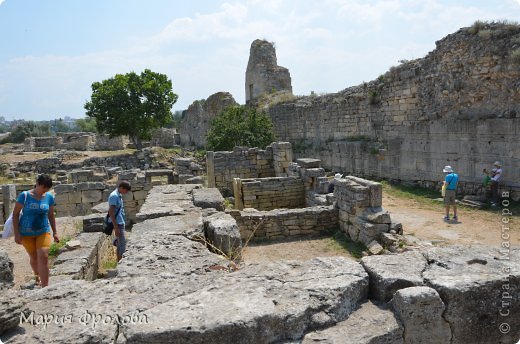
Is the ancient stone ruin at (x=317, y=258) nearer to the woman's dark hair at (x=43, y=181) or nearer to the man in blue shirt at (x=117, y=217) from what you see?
the man in blue shirt at (x=117, y=217)

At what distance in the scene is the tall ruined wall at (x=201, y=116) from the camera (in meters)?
31.1

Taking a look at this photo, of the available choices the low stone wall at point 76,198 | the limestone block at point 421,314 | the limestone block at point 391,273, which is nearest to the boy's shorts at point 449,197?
the limestone block at point 391,273

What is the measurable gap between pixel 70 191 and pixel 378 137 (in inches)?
458

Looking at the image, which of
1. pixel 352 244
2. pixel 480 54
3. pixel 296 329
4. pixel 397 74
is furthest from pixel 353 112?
pixel 296 329

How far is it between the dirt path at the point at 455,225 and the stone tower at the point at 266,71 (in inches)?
728

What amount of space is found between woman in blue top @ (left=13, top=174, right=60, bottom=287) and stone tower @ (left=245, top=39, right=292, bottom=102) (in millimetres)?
23325

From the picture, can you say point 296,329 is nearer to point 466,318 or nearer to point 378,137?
point 466,318

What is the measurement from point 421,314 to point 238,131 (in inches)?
665

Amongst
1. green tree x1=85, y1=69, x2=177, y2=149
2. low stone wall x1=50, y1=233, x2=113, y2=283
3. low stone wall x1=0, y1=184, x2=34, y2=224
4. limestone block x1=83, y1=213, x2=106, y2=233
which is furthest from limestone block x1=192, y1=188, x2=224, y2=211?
green tree x1=85, y1=69, x2=177, y2=149

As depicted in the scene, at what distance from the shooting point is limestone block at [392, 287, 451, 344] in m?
2.77

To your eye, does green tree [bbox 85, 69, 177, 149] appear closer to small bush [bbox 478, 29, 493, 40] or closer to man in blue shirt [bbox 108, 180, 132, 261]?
small bush [bbox 478, 29, 493, 40]

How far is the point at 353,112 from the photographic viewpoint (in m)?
18.3

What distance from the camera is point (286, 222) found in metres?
8.78

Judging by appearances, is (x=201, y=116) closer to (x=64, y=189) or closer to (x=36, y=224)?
(x=64, y=189)
